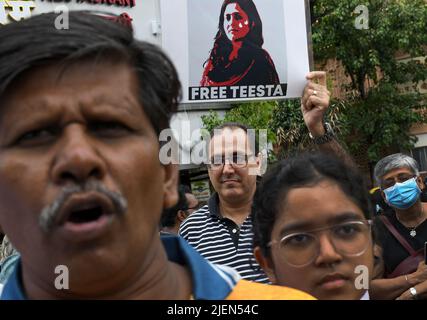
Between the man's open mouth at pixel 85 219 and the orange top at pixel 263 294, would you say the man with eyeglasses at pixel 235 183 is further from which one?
the man's open mouth at pixel 85 219

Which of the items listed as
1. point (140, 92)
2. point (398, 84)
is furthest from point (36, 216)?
point (398, 84)

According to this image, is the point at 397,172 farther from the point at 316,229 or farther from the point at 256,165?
the point at 316,229

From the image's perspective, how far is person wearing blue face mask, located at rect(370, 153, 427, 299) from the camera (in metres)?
3.09

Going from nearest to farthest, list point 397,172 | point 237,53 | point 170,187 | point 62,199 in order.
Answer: point 62,199, point 170,187, point 237,53, point 397,172

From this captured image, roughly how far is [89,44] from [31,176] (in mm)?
282

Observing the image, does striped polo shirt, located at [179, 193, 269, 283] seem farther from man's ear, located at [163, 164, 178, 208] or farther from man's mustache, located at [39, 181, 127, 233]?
man's mustache, located at [39, 181, 127, 233]

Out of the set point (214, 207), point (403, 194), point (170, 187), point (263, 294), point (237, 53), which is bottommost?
point (403, 194)

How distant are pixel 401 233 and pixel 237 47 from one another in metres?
1.42

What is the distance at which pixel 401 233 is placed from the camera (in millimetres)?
3342

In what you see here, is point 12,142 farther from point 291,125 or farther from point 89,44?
point 291,125

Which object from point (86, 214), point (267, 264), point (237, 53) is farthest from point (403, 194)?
point (86, 214)

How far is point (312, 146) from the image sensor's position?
8.80 ft

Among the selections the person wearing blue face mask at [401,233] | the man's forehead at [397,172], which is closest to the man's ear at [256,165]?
the person wearing blue face mask at [401,233]

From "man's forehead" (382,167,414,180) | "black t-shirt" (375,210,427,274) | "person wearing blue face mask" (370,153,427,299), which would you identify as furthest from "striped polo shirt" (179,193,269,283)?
"man's forehead" (382,167,414,180)
